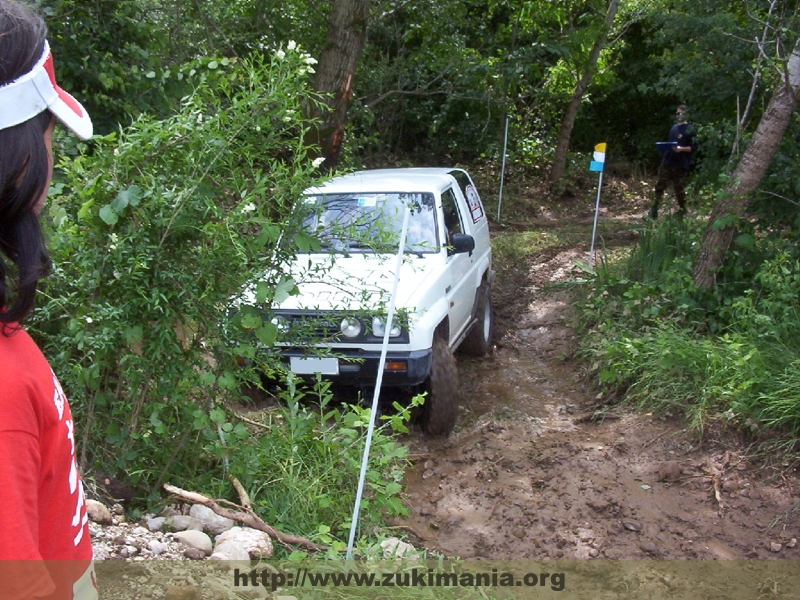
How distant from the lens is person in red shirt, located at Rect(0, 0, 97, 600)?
3.42ft

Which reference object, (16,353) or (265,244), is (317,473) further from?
(16,353)

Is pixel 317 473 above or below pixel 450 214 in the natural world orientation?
below

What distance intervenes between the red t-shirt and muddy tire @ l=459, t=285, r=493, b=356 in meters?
6.30

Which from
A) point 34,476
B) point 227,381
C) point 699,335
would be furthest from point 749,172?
point 34,476

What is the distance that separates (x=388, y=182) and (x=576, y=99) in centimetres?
1046

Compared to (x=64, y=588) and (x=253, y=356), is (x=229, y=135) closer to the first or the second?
(x=253, y=356)

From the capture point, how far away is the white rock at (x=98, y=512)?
3.32 meters

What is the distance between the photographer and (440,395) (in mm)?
5629

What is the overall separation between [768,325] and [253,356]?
4.10 m

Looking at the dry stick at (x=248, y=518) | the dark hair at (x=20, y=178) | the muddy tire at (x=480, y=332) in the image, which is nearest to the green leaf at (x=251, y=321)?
the dry stick at (x=248, y=518)

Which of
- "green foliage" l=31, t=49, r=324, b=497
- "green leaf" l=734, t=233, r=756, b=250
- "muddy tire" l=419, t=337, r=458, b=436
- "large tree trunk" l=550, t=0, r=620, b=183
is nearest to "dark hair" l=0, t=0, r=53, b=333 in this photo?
"green foliage" l=31, t=49, r=324, b=497

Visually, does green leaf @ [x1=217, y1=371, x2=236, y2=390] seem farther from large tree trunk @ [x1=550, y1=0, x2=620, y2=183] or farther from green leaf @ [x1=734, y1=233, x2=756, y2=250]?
large tree trunk @ [x1=550, y1=0, x2=620, y2=183]

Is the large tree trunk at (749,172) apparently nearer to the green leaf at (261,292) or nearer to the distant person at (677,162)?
the distant person at (677,162)

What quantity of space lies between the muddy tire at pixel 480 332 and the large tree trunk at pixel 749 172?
1956mm
